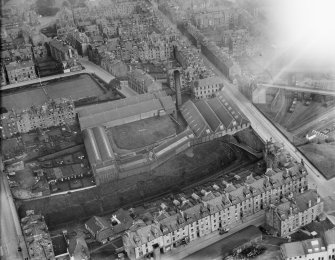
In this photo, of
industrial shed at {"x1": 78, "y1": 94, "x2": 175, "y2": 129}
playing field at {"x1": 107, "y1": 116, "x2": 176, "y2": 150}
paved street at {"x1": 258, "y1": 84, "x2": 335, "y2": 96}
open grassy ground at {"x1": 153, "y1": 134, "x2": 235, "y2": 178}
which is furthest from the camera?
paved street at {"x1": 258, "y1": 84, "x2": 335, "y2": 96}

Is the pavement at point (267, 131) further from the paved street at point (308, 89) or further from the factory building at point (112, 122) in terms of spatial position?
the factory building at point (112, 122)

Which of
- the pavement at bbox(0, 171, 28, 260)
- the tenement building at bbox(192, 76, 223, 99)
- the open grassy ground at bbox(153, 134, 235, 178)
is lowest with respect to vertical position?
the pavement at bbox(0, 171, 28, 260)

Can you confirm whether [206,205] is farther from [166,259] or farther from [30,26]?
[30,26]

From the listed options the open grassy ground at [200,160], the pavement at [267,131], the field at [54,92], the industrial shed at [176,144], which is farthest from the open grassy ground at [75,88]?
the open grassy ground at [200,160]

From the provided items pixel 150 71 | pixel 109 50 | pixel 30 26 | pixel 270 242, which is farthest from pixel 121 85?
pixel 270 242

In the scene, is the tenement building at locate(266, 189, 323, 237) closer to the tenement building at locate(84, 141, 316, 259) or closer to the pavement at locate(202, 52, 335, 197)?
the tenement building at locate(84, 141, 316, 259)

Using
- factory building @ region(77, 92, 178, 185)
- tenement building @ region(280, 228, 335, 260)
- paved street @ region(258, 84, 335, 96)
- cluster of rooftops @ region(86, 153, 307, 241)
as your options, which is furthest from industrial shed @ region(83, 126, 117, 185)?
paved street @ region(258, 84, 335, 96)

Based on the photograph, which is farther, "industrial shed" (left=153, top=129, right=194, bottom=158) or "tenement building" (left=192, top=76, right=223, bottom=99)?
"tenement building" (left=192, top=76, right=223, bottom=99)
